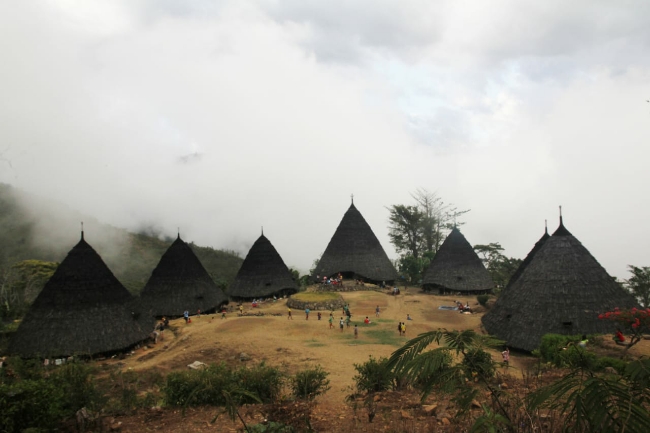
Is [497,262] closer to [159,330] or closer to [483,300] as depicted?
[483,300]

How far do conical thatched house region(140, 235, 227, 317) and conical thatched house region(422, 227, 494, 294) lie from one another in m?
17.6

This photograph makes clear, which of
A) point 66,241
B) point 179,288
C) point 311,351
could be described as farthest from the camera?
point 66,241

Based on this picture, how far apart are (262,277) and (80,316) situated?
17528mm

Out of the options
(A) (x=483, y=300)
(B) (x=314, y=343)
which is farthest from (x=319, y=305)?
(A) (x=483, y=300)

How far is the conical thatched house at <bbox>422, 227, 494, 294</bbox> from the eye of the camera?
109ft

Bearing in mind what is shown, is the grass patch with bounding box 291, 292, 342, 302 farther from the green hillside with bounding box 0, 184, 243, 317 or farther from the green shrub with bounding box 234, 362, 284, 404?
the green shrub with bounding box 234, 362, 284, 404

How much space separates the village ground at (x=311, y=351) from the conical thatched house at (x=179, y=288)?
7.64 feet

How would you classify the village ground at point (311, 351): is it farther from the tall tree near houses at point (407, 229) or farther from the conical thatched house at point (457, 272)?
the tall tree near houses at point (407, 229)

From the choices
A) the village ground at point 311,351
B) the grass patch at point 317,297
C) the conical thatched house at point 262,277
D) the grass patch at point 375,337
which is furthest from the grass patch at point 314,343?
the conical thatched house at point 262,277

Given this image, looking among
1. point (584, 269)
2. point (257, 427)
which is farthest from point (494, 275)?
point (257, 427)

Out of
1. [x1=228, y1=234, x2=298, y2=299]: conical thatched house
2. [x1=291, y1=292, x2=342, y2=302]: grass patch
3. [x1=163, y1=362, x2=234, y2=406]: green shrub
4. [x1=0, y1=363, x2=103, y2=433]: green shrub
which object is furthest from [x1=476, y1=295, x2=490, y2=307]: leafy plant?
[x1=0, y1=363, x2=103, y2=433]: green shrub

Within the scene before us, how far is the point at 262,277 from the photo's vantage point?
34188 millimetres

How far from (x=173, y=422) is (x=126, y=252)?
47.9 metres

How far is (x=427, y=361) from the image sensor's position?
2930mm
